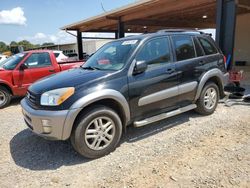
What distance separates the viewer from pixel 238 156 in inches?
136

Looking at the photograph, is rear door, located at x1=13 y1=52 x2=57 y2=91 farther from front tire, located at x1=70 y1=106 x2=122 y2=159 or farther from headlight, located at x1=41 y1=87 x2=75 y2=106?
front tire, located at x1=70 y1=106 x2=122 y2=159

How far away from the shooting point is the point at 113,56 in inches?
170

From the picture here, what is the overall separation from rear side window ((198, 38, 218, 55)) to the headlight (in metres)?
3.14

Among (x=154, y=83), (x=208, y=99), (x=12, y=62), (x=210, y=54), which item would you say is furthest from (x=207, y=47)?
(x=12, y=62)

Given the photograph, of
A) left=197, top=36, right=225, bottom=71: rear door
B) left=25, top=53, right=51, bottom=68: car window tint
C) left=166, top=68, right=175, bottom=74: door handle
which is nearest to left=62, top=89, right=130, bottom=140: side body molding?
left=166, top=68, right=175, bottom=74: door handle

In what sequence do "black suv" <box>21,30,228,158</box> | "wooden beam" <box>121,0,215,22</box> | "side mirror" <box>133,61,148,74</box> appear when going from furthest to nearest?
"wooden beam" <box>121,0,215,22</box>, "side mirror" <box>133,61,148,74</box>, "black suv" <box>21,30,228,158</box>

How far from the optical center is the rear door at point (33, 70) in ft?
23.8

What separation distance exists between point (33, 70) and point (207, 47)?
5281 mm

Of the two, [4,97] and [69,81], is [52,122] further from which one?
[4,97]

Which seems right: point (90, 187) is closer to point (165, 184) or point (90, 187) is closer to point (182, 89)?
point (165, 184)

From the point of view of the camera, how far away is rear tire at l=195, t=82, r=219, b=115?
5.06m

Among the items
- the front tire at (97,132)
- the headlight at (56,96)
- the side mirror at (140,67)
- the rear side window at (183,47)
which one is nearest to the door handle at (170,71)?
the rear side window at (183,47)

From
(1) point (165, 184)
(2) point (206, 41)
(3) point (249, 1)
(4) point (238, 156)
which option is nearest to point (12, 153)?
(1) point (165, 184)

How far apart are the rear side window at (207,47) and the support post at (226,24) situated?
275 cm
